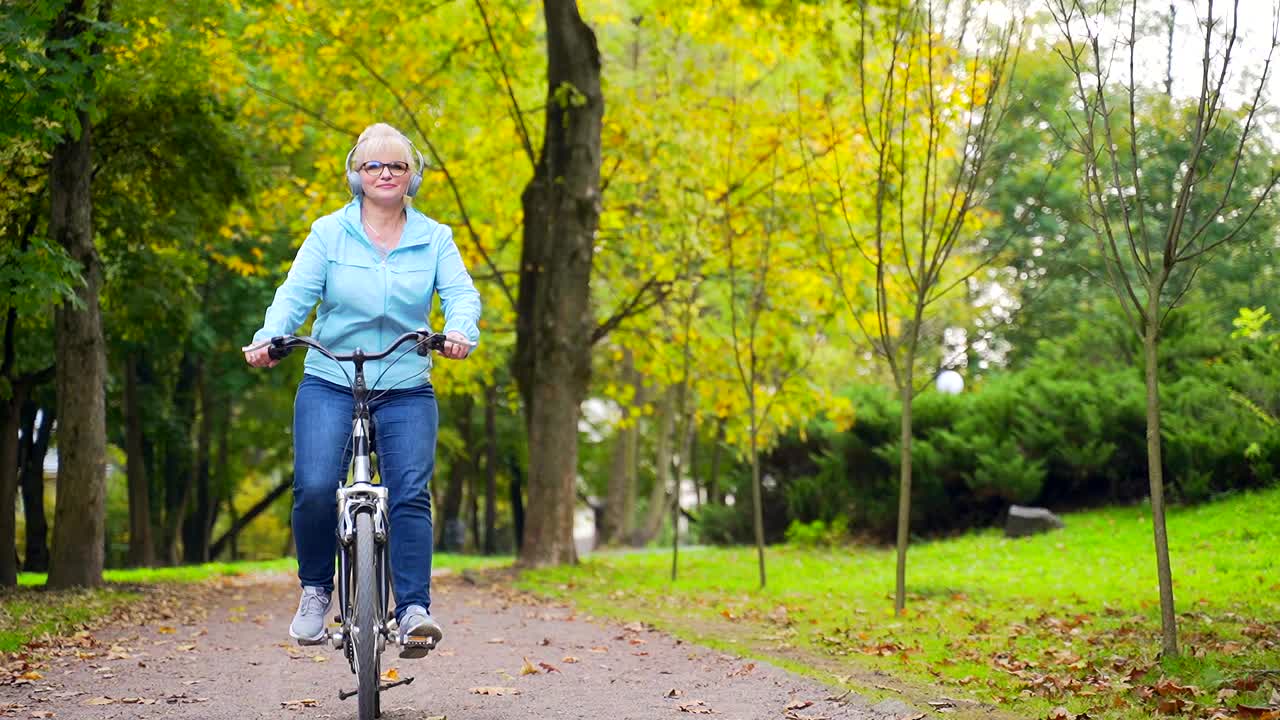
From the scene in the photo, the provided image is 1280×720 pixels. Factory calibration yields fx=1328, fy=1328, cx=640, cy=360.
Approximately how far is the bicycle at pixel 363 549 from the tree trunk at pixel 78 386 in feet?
26.8

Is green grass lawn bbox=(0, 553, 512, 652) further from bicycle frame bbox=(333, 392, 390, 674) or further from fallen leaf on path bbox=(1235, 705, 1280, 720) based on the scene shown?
fallen leaf on path bbox=(1235, 705, 1280, 720)

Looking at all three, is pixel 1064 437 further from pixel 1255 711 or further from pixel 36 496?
pixel 36 496

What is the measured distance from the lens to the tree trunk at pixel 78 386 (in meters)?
12.1

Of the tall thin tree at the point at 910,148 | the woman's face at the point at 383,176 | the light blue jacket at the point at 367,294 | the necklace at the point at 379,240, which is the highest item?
the tall thin tree at the point at 910,148

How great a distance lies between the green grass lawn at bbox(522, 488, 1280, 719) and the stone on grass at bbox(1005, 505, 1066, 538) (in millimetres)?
360

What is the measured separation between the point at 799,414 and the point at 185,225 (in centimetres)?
767

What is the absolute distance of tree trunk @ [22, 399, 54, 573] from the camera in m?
22.0

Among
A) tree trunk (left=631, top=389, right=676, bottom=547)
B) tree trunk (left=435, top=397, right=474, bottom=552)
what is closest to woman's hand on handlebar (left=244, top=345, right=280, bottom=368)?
tree trunk (left=631, top=389, right=676, bottom=547)

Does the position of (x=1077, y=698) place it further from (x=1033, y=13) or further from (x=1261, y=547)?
(x=1261, y=547)

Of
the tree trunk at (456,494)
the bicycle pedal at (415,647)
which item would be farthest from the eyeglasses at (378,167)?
the tree trunk at (456,494)

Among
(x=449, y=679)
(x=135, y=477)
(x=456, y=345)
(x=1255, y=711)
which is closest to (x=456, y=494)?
(x=135, y=477)

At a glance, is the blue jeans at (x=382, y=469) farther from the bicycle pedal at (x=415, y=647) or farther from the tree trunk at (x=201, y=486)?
the tree trunk at (x=201, y=486)

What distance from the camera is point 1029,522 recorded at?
16.7 m

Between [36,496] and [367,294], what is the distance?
19.8 metres
